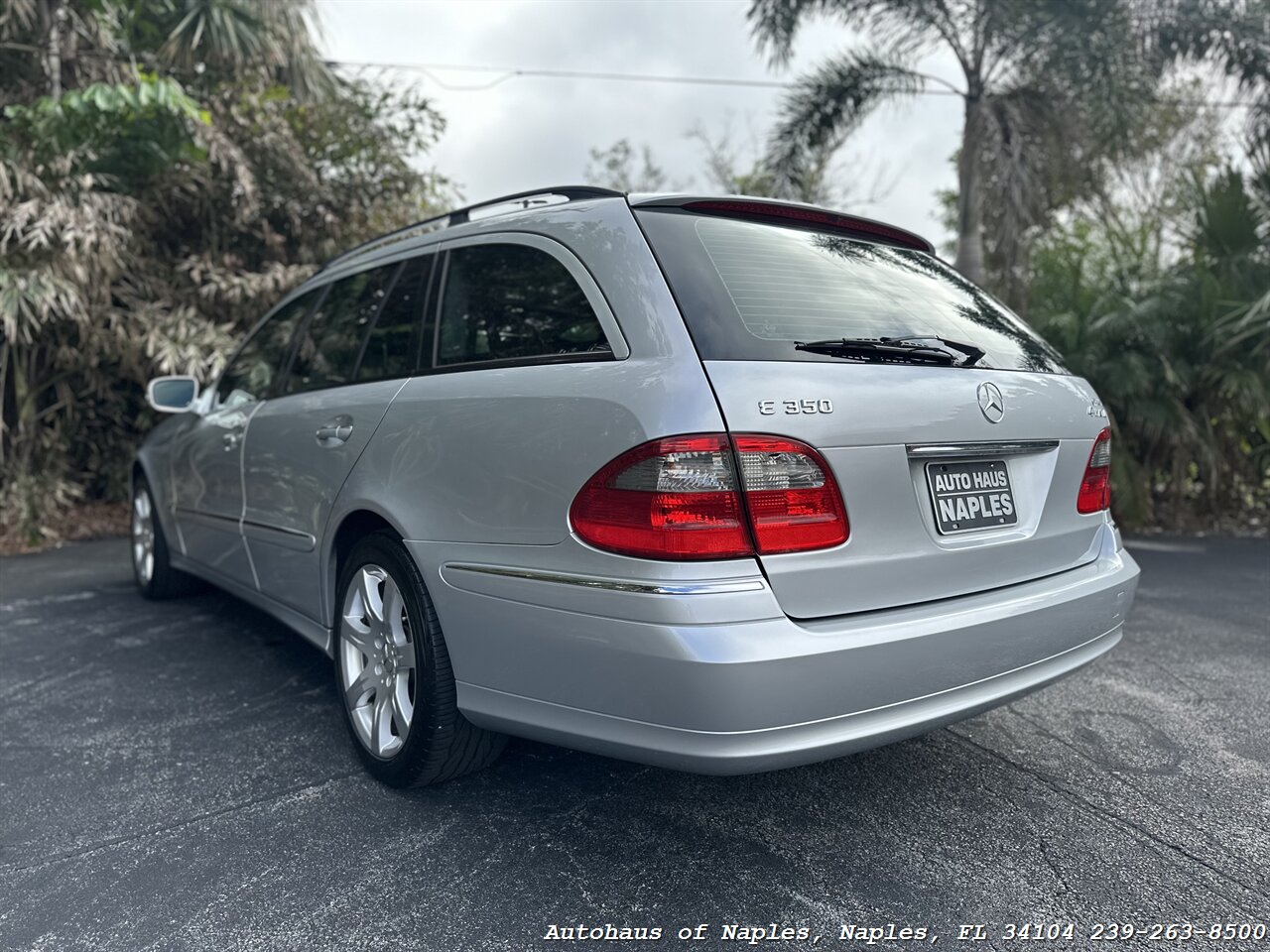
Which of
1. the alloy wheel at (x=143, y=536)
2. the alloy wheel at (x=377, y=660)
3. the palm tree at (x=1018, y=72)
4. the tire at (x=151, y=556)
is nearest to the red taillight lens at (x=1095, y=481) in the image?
the alloy wheel at (x=377, y=660)

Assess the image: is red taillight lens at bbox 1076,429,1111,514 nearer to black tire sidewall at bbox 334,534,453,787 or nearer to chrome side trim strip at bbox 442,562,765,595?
chrome side trim strip at bbox 442,562,765,595

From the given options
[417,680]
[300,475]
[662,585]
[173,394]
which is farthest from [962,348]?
[173,394]

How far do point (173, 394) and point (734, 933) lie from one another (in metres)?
3.62

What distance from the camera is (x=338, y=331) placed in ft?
10.9

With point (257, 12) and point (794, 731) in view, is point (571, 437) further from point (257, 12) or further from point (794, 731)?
point (257, 12)

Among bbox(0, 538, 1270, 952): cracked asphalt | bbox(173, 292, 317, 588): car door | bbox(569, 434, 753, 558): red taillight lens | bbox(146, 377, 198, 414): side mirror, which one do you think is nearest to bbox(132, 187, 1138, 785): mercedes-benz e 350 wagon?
bbox(569, 434, 753, 558): red taillight lens

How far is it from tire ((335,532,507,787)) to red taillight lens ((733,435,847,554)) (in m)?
0.95

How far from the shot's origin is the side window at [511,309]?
225 cm

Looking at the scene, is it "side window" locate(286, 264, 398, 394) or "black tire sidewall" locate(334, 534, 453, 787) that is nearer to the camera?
"black tire sidewall" locate(334, 534, 453, 787)

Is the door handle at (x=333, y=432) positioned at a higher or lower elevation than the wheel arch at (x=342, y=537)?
higher

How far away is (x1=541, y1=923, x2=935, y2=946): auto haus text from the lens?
190cm

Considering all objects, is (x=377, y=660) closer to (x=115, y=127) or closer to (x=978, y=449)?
(x=978, y=449)

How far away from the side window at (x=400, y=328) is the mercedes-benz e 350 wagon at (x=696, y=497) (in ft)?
0.04

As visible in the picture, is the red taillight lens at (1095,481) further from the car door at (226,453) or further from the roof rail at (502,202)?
the car door at (226,453)
